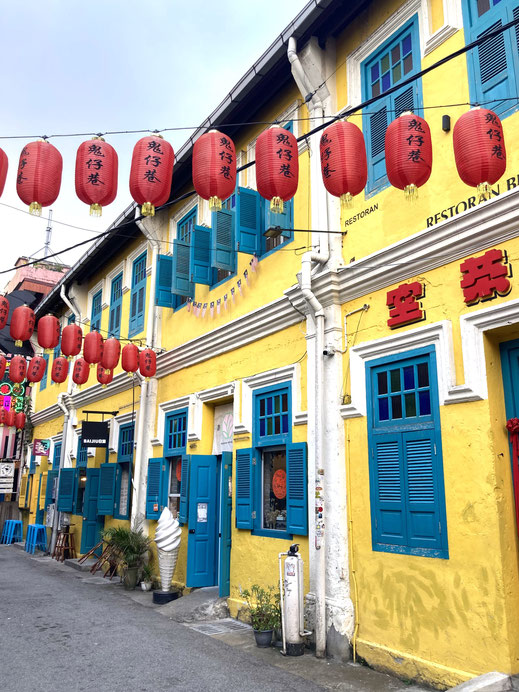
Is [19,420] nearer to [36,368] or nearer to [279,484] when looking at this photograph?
[36,368]

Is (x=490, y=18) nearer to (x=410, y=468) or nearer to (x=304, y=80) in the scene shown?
(x=304, y=80)

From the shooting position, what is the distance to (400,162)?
210 inches

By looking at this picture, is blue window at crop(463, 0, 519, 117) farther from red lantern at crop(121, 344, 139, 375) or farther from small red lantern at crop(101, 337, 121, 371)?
small red lantern at crop(101, 337, 121, 371)

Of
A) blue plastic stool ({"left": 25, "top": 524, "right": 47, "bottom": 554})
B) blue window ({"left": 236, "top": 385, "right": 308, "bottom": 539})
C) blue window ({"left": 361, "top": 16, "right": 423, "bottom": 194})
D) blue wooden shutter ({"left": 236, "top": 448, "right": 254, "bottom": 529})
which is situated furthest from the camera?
blue plastic stool ({"left": 25, "top": 524, "right": 47, "bottom": 554})

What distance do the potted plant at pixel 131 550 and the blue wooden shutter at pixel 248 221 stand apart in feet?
19.6

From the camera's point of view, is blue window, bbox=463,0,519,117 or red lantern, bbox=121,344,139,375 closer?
blue window, bbox=463,0,519,117

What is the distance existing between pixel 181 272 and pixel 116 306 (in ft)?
15.5

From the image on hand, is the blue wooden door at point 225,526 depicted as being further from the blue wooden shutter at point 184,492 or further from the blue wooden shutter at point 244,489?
the blue wooden shutter at point 184,492

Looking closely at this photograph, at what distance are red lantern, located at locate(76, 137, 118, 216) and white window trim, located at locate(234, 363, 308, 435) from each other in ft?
10.9

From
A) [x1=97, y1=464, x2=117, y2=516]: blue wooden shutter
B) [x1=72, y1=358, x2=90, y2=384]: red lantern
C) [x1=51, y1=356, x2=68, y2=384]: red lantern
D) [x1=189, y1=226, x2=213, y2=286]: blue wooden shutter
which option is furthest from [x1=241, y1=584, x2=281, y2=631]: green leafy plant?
[x1=51, y1=356, x2=68, y2=384]: red lantern

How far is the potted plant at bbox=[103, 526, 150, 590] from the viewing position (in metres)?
11.0

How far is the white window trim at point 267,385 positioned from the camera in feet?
26.0

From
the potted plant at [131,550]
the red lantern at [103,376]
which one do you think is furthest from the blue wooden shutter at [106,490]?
the potted plant at [131,550]

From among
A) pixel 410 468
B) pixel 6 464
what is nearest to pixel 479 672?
pixel 410 468
